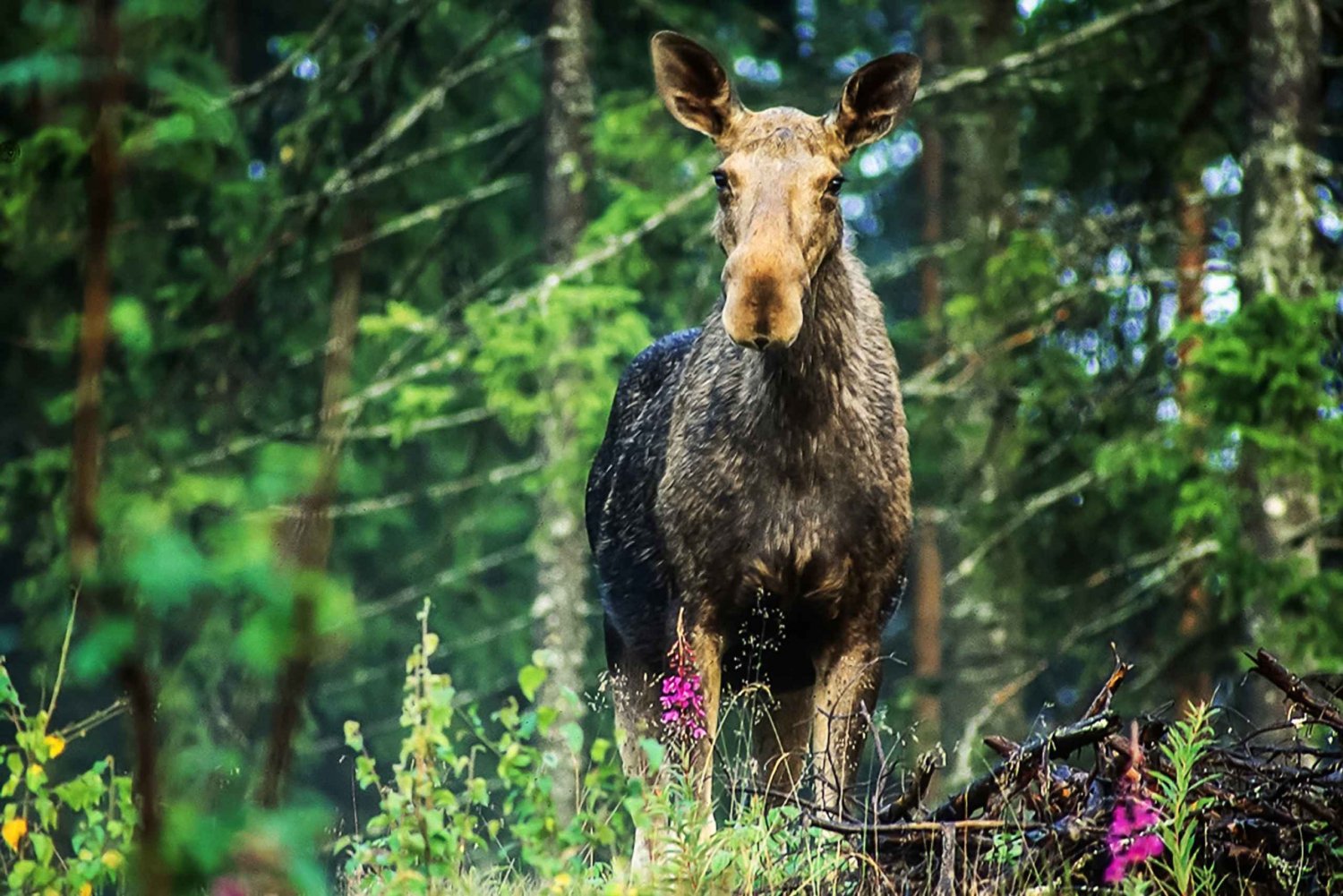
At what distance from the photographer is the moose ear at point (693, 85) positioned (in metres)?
7.21

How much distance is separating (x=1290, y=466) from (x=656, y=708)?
622 centimetres

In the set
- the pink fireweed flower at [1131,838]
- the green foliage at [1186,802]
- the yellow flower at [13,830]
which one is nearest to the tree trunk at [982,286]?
the green foliage at [1186,802]

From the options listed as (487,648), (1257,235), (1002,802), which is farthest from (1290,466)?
(487,648)

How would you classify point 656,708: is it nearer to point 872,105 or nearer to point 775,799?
point 775,799

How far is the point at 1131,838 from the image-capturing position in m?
4.56

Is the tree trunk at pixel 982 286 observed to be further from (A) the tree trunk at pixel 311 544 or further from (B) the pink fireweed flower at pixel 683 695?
(A) the tree trunk at pixel 311 544

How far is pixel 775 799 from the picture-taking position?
691 cm

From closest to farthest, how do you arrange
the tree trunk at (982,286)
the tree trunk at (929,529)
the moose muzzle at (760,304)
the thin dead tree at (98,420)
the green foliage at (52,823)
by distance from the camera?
the thin dead tree at (98,420), the green foliage at (52,823), the moose muzzle at (760,304), the tree trunk at (982,286), the tree trunk at (929,529)

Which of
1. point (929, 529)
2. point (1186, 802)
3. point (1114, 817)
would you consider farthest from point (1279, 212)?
point (929, 529)

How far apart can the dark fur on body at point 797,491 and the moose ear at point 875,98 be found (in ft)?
1.54

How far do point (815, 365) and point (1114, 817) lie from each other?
262cm

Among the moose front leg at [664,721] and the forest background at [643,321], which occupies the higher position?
the forest background at [643,321]

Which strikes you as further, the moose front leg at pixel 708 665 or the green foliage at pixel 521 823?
the moose front leg at pixel 708 665

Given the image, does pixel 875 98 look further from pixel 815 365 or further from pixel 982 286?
pixel 982 286
